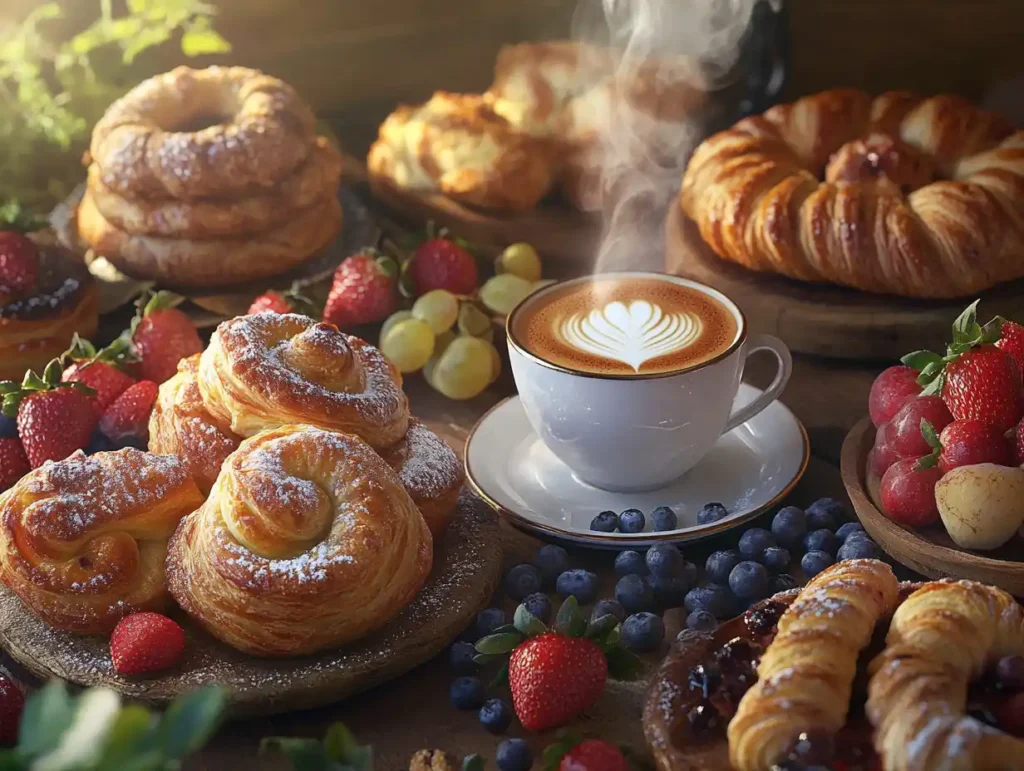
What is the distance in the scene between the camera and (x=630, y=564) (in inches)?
60.8

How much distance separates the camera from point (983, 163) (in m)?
2.13

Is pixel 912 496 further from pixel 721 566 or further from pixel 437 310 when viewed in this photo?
pixel 437 310

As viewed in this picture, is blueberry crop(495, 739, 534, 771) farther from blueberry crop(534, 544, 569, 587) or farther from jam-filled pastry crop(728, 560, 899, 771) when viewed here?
blueberry crop(534, 544, 569, 587)

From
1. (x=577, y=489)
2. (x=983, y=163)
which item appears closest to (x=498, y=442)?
(x=577, y=489)

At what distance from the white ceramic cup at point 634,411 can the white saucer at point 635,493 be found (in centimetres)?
4

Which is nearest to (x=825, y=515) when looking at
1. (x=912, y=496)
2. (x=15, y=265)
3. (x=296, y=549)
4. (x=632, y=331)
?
(x=912, y=496)

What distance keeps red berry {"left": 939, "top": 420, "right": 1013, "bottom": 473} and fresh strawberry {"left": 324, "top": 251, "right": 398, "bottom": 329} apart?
1.05m

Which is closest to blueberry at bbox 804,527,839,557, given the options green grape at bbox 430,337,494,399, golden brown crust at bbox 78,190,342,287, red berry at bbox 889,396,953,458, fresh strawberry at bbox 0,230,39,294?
red berry at bbox 889,396,953,458

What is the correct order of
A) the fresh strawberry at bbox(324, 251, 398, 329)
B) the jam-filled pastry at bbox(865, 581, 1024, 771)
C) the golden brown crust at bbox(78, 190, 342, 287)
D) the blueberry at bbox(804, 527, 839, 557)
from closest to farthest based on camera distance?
the jam-filled pastry at bbox(865, 581, 1024, 771) → the blueberry at bbox(804, 527, 839, 557) → the fresh strawberry at bbox(324, 251, 398, 329) → the golden brown crust at bbox(78, 190, 342, 287)

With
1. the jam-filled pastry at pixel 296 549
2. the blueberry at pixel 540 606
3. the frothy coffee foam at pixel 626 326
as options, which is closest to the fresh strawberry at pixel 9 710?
the jam-filled pastry at pixel 296 549

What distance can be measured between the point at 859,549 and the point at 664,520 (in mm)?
256

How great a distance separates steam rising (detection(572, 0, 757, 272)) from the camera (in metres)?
2.58

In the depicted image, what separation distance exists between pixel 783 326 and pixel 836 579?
87 cm

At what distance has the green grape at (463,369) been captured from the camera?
6.73 feet
